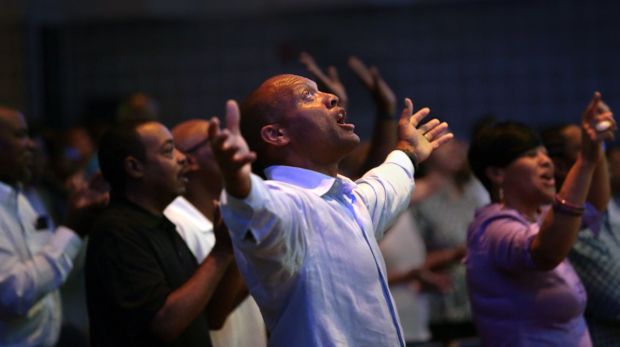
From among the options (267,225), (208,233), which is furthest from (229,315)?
(267,225)

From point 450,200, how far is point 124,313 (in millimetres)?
2984

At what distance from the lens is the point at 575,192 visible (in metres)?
2.75

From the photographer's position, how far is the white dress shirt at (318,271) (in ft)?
7.03

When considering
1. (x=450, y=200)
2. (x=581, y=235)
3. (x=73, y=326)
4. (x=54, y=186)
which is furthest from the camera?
(x=450, y=200)

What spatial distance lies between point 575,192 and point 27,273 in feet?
5.15

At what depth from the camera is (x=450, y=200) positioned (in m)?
5.32

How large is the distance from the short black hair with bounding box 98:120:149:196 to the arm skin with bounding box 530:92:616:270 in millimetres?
1166

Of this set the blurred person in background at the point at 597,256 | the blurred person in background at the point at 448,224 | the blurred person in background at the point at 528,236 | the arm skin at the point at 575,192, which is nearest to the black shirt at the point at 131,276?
the blurred person in background at the point at 528,236

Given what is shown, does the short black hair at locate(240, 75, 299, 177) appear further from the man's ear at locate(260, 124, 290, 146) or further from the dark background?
the dark background

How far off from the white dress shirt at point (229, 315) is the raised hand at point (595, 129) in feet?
3.72

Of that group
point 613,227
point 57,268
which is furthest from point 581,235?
point 57,268

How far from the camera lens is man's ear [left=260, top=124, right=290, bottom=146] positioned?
2.38 meters

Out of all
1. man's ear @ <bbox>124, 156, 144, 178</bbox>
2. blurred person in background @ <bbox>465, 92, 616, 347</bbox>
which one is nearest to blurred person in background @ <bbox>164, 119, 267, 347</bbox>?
man's ear @ <bbox>124, 156, 144, 178</bbox>

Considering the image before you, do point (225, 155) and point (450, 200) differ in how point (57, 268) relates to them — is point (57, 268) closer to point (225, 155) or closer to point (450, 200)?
point (225, 155)
